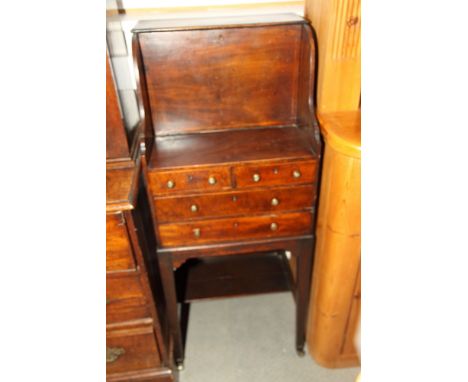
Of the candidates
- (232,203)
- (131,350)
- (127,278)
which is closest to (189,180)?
(232,203)

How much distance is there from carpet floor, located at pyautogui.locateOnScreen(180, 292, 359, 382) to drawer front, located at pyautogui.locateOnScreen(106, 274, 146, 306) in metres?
0.62

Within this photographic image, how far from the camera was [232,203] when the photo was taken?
3.92 feet

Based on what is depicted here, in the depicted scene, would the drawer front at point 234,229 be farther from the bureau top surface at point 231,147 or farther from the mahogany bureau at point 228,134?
the bureau top surface at point 231,147

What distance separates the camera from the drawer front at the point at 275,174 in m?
1.13

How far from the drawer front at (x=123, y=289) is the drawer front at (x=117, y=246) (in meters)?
0.05

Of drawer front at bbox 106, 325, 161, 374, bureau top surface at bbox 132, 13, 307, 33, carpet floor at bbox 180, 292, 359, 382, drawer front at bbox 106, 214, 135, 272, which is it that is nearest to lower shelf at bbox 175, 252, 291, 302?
carpet floor at bbox 180, 292, 359, 382

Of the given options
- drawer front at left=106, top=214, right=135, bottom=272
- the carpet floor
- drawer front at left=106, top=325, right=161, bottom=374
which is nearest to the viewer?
drawer front at left=106, top=214, right=135, bottom=272

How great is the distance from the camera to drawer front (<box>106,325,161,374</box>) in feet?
4.33

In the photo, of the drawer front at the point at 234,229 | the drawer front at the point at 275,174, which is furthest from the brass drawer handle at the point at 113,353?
the drawer front at the point at 275,174

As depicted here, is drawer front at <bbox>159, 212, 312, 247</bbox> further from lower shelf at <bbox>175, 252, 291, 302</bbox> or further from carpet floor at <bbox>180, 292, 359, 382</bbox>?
carpet floor at <bbox>180, 292, 359, 382</bbox>
